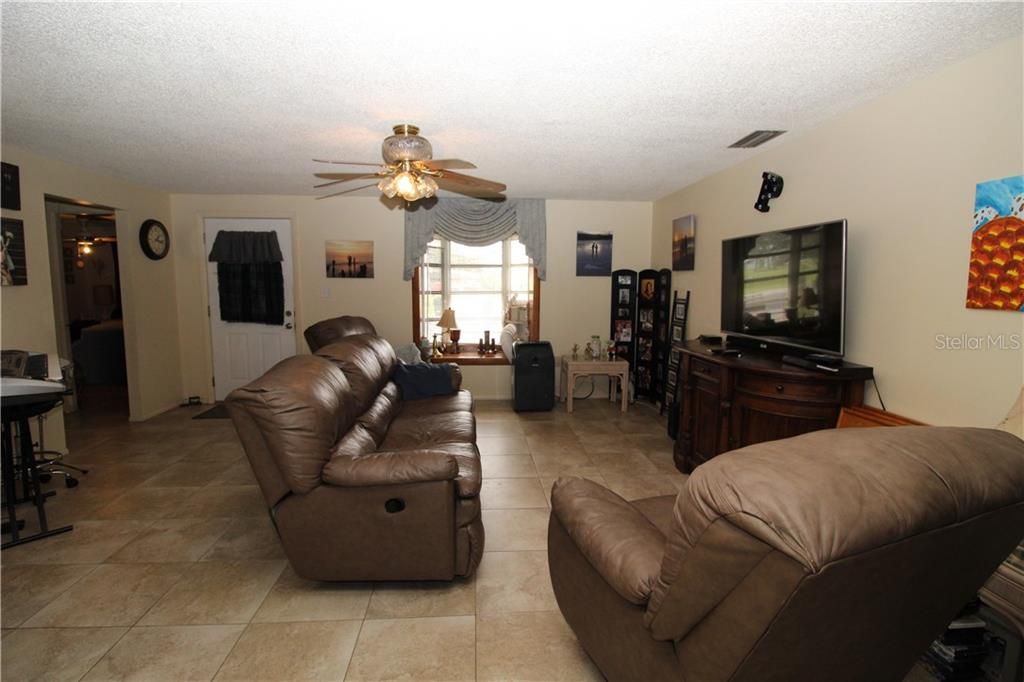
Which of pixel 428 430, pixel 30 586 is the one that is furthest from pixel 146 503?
pixel 428 430

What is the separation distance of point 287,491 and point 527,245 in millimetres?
4079

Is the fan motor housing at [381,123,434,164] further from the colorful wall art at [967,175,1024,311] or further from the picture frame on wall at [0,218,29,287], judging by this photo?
the picture frame on wall at [0,218,29,287]

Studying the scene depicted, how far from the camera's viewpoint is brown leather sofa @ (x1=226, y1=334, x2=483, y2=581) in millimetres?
1947

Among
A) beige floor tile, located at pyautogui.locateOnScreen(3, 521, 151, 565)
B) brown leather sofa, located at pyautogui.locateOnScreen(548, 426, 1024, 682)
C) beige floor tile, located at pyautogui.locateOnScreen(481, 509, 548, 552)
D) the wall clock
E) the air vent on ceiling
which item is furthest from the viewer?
the wall clock

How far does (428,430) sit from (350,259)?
3.13 m

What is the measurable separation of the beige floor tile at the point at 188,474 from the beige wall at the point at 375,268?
2.11 metres

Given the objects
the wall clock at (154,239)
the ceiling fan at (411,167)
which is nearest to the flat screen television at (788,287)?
the ceiling fan at (411,167)

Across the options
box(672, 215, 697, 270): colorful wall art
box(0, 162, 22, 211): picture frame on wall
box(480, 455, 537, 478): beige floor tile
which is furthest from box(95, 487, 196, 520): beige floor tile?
box(672, 215, 697, 270): colorful wall art

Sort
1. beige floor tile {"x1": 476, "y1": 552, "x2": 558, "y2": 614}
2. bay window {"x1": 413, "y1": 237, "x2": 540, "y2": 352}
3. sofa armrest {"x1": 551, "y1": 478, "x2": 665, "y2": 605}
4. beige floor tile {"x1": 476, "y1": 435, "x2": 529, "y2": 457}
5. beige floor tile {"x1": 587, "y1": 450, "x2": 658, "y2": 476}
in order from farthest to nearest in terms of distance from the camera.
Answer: bay window {"x1": 413, "y1": 237, "x2": 540, "y2": 352}
beige floor tile {"x1": 476, "y1": 435, "x2": 529, "y2": 457}
beige floor tile {"x1": 587, "y1": 450, "x2": 658, "y2": 476}
beige floor tile {"x1": 476, "y1": 552, "x2": 558, "y2": 614}
sofa armrest {"x1": 551, "y1": 478, "x2": 665, "y2": 605}

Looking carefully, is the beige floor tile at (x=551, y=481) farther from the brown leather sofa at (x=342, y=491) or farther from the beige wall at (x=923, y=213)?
the beige wall at (x=923, y=213)

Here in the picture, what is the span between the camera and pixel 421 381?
3945mm

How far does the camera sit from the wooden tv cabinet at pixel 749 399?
259 centimetres

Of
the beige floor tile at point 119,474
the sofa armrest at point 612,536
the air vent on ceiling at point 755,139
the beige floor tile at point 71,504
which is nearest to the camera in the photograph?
the sofa armrest at point 612,536

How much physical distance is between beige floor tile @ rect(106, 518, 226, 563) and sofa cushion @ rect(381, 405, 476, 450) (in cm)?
106
